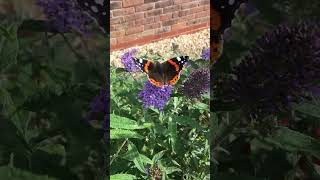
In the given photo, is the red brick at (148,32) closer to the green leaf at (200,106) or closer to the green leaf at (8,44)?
the green leaf at (200,106)

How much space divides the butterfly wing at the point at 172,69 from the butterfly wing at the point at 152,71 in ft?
0.06

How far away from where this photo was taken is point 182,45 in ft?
7.84

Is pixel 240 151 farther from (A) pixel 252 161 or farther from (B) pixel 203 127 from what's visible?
(B) pixel 203 127

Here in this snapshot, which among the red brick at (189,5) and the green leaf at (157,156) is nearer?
the green leaf at (157,156)

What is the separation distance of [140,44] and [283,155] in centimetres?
87

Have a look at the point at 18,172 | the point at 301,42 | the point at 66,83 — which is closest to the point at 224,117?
the point at 301,42

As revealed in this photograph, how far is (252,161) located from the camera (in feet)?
5.62

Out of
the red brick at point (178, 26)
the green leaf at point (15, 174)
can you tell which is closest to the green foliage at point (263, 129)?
the green leaf at point (15, 174)

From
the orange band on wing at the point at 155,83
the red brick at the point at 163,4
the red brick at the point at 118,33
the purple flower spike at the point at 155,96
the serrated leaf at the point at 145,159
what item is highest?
the red brick at the point at 163,4

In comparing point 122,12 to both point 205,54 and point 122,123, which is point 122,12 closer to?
point 205,54

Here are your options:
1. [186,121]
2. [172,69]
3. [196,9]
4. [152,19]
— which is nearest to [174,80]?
[172,69]

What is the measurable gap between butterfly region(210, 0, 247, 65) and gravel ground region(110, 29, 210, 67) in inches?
21.6

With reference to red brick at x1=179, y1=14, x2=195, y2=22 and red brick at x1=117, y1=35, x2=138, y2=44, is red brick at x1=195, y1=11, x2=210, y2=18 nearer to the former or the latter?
red brick at x1=179, y1=14, x2=195, y2=22

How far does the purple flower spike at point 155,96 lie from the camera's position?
1.95m
